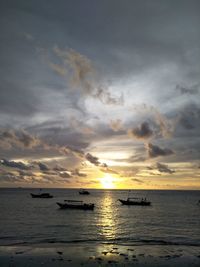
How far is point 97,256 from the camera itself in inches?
1403

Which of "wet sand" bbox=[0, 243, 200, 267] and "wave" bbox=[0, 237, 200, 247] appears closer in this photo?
"wet sand" bbox=[0, 243, 200, 267]

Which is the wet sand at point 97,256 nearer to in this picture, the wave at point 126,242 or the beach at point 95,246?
the beach at point 95,246

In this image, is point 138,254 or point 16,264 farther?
point 138,254

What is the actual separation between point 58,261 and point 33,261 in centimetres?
288

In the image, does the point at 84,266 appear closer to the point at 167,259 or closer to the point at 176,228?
the point at 167,259

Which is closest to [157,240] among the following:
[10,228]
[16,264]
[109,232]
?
[109,232]

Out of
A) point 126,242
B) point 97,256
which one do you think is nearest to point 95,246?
point 126,242

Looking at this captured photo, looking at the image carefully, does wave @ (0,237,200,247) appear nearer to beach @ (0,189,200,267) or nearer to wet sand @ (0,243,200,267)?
beach @ (0,189,200,267)

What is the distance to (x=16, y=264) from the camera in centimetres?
3141

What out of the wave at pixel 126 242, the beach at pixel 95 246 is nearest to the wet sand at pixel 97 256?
the beach at pixel 95 246

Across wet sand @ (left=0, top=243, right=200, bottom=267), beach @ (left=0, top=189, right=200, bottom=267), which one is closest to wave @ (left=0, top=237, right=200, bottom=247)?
beach @ (left=0, top=189, right=200, bottom=267)

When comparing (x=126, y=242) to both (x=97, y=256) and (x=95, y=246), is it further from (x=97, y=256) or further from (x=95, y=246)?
(x=97, y=256)

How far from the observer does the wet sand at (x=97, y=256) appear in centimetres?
3238

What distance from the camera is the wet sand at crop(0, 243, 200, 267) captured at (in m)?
32.4
